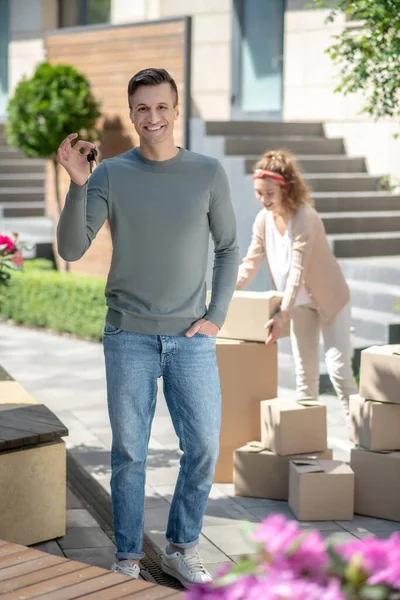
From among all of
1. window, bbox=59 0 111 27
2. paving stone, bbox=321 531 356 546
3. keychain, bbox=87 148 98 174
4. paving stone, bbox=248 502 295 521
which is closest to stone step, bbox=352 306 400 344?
paving stone, bbox=248 502 295 521

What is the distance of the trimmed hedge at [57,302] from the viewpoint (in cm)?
1093

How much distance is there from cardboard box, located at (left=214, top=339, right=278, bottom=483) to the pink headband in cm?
90

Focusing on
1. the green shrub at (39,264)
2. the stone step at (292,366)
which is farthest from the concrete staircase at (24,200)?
the stone step at (292,366)

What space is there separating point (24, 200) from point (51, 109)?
357 centimetres

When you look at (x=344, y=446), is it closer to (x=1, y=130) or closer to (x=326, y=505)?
(x=326, y=505)

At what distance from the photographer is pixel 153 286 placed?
146 inches

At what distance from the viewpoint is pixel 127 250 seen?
3.71 meters

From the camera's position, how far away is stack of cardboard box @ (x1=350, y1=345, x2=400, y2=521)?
4930 mm

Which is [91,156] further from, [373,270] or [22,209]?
[22,209]

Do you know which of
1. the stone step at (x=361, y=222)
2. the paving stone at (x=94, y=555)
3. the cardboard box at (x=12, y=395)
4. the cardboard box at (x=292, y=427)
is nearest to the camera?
the paving stone at (x=94, y=555)

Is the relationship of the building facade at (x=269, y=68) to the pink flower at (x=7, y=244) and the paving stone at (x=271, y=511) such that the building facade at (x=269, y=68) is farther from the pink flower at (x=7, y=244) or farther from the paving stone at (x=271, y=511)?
the paving stone at (x=271, y=511)

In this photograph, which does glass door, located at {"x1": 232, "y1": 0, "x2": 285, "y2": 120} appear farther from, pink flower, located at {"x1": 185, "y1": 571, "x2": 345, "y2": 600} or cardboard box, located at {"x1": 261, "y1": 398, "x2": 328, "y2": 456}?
pink flower, located at {"x1": 185, "y1": 571, "x2": 345, "y2": 600}

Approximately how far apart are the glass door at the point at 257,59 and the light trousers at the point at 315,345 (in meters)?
7.81

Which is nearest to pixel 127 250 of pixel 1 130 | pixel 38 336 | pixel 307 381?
pixel 307 381
